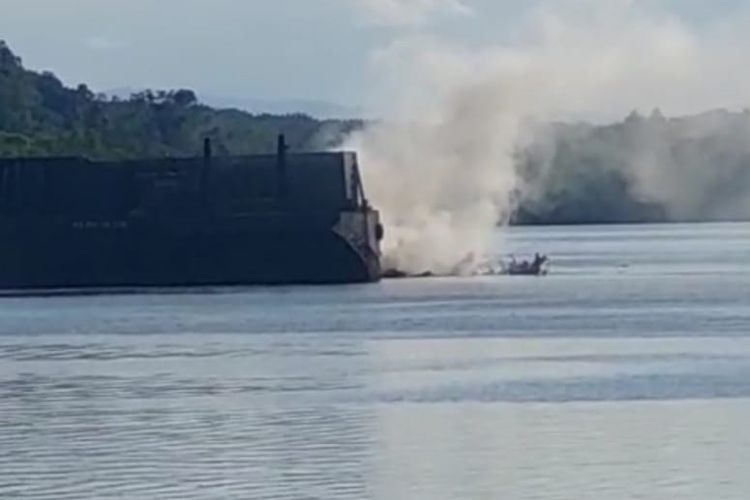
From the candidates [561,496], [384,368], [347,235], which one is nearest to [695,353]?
[384,368]

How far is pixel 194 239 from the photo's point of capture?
92188 millimetres

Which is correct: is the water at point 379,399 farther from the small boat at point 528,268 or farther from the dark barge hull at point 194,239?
the small boat at point 528,268

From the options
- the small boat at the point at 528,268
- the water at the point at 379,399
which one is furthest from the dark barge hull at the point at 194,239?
the small boat at the point at 528,268

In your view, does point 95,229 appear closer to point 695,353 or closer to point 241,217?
point 241,217

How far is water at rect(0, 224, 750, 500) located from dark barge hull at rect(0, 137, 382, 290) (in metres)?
7.05

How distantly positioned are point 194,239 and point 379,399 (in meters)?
48.1

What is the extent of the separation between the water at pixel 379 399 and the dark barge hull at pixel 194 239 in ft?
23.1

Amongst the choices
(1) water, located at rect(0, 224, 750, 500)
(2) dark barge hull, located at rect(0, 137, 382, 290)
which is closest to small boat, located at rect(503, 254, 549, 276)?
(2) dark barge hull, located at rect(0, 137, 382, 290)

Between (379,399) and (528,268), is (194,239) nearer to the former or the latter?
(528,268)

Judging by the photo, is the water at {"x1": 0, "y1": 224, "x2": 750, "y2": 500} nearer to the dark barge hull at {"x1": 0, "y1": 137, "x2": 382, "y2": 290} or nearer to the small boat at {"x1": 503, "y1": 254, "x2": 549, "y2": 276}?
the dark barge hull at {"x1": 0, "y1": 137, "x2": 382, "y2": 290}

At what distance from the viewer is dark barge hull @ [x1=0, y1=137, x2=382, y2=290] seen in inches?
A: 3561

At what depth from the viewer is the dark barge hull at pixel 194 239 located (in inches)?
3561

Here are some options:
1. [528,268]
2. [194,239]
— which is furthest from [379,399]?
[528,268]

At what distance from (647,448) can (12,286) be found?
200 feet
